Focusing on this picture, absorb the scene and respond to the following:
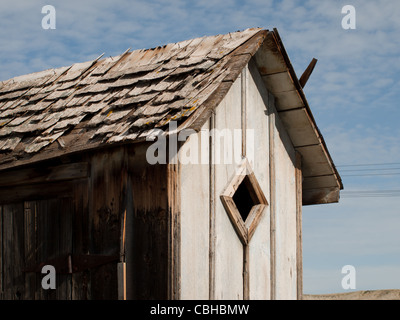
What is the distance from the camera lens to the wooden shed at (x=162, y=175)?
711 centimetres

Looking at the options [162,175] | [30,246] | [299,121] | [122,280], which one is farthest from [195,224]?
[299,121]

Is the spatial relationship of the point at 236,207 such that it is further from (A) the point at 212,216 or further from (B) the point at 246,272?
(A) the point at 212,216

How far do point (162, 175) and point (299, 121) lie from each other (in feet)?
9.87

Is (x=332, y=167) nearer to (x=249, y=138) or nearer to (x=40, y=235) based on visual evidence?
(x=249, y=138)

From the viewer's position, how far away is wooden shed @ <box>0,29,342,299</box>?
7.11 m

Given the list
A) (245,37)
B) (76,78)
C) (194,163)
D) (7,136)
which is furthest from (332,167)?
(7,136)

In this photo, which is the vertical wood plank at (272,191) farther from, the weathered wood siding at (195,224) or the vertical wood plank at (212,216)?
the weathered wood siding at (195,224)

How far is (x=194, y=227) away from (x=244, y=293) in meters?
1.36

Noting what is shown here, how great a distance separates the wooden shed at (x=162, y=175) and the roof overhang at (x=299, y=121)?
0.02 m

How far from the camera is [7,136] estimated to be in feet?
29.2

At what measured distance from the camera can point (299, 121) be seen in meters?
9.39

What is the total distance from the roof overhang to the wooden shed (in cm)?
2

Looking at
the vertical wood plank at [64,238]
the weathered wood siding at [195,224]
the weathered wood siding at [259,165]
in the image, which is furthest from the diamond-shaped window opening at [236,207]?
the vertical wood plank at [64,238]

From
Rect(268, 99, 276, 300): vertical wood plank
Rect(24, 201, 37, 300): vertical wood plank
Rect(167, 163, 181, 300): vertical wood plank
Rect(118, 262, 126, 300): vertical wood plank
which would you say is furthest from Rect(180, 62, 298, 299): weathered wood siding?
Rect(24, 201, 37, 300): vertical wood plank
